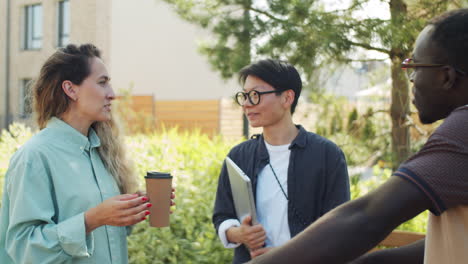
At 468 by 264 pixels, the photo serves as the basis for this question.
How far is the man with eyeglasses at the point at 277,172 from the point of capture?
2.29m

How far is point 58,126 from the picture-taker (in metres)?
2.24

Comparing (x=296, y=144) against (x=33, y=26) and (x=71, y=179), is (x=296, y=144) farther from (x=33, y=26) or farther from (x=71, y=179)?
(x=33, y=26)

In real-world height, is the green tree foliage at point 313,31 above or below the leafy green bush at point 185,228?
above

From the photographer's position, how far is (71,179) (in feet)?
6.97

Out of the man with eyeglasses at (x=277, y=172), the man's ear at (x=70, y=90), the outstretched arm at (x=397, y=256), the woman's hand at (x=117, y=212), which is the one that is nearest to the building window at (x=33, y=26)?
the man's ear at (x=70, y=90)

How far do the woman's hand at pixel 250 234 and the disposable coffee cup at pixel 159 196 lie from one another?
1.05 feet

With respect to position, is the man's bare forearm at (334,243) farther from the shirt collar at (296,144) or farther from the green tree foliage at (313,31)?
the green tree foliage at (313,31)

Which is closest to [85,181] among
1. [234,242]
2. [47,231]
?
[47,231]

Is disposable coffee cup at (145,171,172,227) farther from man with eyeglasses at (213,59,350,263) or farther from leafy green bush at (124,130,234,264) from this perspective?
leafy green bush at (124,130,234,264)

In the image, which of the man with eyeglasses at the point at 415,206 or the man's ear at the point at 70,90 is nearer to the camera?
the man with eyeglasses at the point at 415,206

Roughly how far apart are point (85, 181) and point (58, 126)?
276mm

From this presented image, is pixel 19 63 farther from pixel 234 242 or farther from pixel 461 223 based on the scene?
pixel 461 223

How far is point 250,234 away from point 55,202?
0.79 m

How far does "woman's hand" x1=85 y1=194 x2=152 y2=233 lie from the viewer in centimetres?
198
